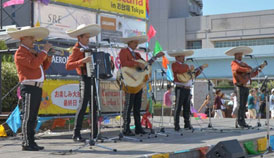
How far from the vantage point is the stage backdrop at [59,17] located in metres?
8.81

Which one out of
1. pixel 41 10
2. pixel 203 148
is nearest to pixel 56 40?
pixel 41 10

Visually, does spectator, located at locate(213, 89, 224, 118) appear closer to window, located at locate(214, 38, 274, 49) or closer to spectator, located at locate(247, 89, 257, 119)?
spectator, located at locate(247, 89, 257, 119)

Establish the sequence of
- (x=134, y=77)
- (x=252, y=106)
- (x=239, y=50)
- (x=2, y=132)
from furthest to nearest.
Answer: (x=252, y=106), (x=239, y=50), (x=2, y=132), (x=134, y=77)

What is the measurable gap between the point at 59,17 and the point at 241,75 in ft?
14.6

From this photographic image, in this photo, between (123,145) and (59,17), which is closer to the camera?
(123,145)

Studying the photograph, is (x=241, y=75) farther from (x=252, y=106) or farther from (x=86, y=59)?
(x=252, y=106)

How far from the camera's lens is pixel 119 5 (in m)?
11.0

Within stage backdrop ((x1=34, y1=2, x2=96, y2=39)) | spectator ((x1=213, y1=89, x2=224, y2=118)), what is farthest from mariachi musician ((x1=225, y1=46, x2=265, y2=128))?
spectator ((x1=213, y1=89, x2=224, y2=118))

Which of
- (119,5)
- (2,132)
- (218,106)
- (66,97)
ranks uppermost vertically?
(119,5)

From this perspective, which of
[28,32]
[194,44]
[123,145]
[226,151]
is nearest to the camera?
[226,151]

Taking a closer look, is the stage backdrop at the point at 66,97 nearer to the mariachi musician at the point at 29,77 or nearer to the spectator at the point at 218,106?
the mariachi musician at the point at 29,77

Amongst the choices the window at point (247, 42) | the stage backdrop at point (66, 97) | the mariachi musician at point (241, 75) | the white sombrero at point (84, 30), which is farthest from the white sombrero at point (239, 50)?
the window at point (247, 42)

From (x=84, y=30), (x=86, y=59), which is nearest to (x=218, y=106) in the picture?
(x=84, y=30)

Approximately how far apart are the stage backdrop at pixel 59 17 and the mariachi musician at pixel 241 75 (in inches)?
140
